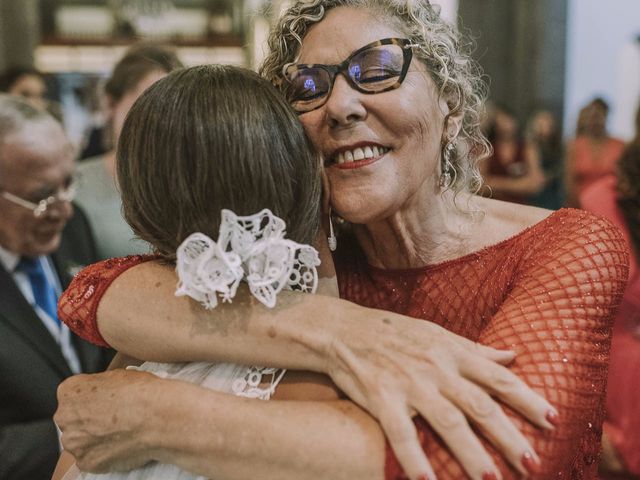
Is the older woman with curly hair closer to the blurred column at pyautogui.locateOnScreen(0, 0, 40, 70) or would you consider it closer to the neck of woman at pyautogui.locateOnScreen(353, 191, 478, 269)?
the neck of woman at pyautogui.locateOnScreen(353, 191, 478, 269)

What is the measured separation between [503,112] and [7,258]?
5.88m

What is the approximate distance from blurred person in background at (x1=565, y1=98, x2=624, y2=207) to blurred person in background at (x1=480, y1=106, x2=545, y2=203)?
31.9 inches

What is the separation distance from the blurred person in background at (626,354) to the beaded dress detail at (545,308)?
1.20 metres

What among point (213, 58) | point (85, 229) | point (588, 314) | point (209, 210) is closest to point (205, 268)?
point (209, 210)

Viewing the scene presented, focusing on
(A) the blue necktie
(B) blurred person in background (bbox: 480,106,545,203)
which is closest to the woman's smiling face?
(A) the blue necktie

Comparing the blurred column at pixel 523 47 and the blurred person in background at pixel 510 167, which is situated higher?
the blurred column at pixel 523 47

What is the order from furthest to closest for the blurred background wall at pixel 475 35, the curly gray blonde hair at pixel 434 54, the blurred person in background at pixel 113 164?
the blurred background wall at pixel 475 35 → the blurred person in background at pixel 113 164 → the curly gray blonde hair at pixel 434 54

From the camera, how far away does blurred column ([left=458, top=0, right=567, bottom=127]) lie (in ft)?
31.6

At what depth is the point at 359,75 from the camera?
166 cm

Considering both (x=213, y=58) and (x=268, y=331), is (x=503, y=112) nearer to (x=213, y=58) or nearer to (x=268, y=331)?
(x=213, y=58)

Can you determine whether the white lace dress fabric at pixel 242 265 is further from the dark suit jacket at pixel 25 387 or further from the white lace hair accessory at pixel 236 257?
the dark suit jacket at pixel 25 387

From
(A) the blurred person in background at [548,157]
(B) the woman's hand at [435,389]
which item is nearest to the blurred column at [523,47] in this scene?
(A) the blurred person in background at [548,157]

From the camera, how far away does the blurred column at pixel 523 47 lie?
380 inches

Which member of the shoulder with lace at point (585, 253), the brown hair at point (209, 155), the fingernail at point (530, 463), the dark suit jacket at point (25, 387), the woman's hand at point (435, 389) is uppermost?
the brown hair at point (209, 155)
